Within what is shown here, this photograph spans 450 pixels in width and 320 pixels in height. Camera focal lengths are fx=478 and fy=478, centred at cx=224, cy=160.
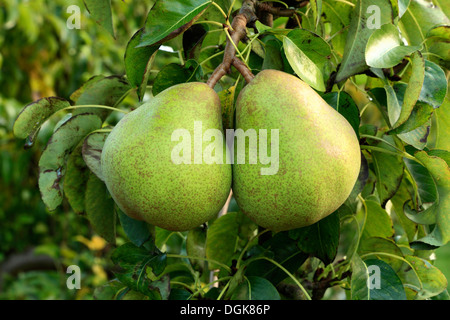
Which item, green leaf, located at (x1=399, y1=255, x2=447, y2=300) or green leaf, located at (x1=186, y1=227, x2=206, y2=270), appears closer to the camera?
green leaf, located at (x1=399, y1=255, x2=447, y2=300)

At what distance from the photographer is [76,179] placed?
97 cm

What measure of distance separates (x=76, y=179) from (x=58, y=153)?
77mm

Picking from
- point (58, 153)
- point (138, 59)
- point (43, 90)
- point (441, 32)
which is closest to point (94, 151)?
point (58, 153)

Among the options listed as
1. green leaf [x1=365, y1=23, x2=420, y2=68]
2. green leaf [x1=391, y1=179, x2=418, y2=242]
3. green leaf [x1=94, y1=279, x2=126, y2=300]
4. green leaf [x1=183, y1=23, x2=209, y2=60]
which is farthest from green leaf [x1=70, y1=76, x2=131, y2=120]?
green leaf [x1=391, y1=179, x2=418, y2=242]

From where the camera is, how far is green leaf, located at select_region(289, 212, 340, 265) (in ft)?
2.75

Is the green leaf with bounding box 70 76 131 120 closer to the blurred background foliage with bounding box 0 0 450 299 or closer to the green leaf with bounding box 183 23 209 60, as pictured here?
the green leaf with bounding box 183 23 209 60

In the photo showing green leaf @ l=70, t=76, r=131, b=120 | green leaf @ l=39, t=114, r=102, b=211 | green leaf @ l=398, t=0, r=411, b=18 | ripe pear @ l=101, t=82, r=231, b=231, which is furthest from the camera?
green leaf @ l=70, t=76, r=131, b=120

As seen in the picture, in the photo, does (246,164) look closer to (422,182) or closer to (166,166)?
(166,166)

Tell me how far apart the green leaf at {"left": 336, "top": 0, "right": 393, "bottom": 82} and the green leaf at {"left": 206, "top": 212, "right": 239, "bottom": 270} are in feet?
1.33

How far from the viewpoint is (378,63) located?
0.74 m

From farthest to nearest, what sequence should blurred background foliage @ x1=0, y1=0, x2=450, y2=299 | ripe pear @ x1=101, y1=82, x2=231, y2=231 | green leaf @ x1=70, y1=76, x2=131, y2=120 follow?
blurred background foliage @ x1=0, y1=0, x2=450, y2=299, green leaf @ x1=70, y1=76, x2=131, y2=120, ripe pear @ x1=101, y1=82, x2=231, y2=231

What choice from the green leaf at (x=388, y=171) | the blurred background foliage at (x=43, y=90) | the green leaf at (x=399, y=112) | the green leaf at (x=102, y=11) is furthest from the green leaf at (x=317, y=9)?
the blurred background foliage at (x=43, y=90)
